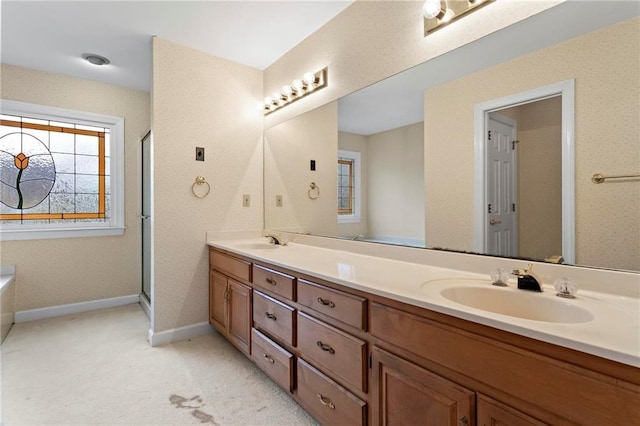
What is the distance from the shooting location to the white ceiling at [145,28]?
204 cm

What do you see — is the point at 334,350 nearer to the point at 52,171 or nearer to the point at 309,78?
the point at 309,78

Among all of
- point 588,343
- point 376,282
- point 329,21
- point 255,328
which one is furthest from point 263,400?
point 329,21

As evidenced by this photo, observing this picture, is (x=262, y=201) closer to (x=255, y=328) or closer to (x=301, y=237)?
(x=301, y=237)

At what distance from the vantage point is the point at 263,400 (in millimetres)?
1736

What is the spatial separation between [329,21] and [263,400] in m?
2.48

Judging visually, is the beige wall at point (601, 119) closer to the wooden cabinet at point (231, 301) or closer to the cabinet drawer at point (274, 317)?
the cabinet drawer at point (274, 317)

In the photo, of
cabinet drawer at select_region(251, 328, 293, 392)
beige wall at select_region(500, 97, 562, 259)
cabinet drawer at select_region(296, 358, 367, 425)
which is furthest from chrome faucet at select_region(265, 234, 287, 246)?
beige wall at select_region(500, 97, 562, 259)

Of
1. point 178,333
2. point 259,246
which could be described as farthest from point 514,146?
point 178,333

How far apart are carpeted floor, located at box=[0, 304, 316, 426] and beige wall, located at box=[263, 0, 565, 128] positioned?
196cm

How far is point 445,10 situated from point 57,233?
3.71 meters

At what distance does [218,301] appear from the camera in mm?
2480

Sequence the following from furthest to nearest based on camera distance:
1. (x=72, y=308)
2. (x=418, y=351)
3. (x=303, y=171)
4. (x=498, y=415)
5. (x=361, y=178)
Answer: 1. (x=72, y=308)
2. (x=303, y=171)
3. (x=361, y=178)
4. (x=418, y=351)
5. (x=498, y=415)

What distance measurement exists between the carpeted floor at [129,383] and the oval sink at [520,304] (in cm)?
103

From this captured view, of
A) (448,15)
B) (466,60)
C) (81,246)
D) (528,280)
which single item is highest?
(448,15)
